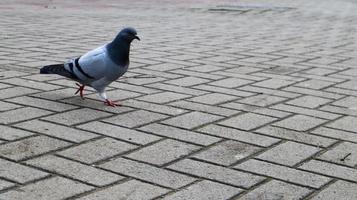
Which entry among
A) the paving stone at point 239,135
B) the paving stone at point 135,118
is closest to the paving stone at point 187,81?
the paving stone at point 135,118

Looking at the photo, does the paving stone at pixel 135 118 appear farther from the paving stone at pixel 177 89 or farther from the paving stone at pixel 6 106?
the paving stone at pixel 177 89

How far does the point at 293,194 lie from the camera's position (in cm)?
337

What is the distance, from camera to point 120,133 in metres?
4.32

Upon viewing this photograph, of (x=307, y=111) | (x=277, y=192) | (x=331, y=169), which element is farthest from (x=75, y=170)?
(x=307, y=111)

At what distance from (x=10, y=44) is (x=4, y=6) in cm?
617

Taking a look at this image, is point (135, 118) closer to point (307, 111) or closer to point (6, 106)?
point (6, 106)

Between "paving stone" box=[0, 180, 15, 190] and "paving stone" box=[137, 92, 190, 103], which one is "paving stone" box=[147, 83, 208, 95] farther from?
"paving stone" box=[0, 180, 15, 190]

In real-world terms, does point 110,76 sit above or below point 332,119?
above

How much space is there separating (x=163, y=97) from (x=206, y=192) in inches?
87.2

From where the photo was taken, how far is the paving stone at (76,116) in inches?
180

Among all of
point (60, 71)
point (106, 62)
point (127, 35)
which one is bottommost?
point (60, 71)

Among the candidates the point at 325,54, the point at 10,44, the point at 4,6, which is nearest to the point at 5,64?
the point at 10,44

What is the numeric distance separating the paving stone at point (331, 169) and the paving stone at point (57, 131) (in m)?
1.42

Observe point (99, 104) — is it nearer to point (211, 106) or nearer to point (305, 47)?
point (211, 106)
